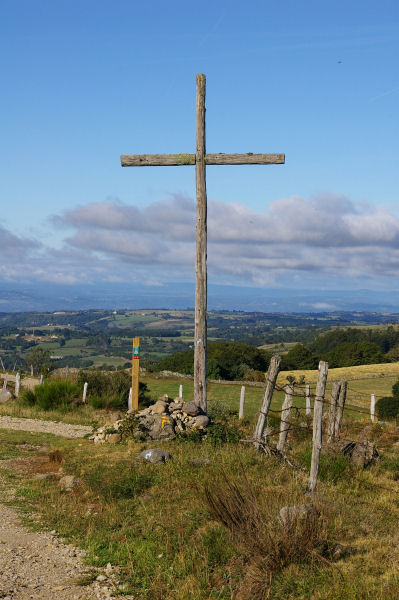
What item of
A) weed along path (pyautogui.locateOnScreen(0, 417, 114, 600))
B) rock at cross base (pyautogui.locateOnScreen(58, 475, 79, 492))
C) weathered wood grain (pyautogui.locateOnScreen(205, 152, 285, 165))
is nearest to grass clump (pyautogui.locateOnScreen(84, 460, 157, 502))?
rock at cross base (pyautogui.locateOnScreen(58, 475, 79, 492))

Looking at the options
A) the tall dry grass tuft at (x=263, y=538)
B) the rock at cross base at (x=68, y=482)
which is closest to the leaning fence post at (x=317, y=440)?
the tall dry grass tuft at (x=263, y=538)

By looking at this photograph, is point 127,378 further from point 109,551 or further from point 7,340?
point 7,340

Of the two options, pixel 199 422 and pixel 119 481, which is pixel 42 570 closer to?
pixel 119 481

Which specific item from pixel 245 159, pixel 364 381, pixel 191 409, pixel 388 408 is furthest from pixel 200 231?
pixel 364 381

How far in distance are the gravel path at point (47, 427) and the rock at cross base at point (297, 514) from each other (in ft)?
36.2

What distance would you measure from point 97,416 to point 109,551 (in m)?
14.2

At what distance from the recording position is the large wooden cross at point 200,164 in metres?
13.9

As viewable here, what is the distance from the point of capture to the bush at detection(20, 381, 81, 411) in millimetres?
22281

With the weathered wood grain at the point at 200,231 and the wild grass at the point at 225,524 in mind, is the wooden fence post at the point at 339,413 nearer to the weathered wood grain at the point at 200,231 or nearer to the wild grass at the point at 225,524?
the wild grass at the point at 225,524

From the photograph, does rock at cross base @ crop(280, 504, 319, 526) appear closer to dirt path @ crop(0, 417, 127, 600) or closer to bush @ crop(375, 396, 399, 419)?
dirt path @ crop(0, 417, 127, 600)

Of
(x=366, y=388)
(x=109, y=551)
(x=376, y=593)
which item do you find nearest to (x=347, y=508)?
(x=376, y=593)

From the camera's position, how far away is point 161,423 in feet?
45.9

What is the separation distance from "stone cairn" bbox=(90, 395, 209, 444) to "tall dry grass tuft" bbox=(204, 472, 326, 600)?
679 cm

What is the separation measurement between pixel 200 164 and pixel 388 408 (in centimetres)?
1655
